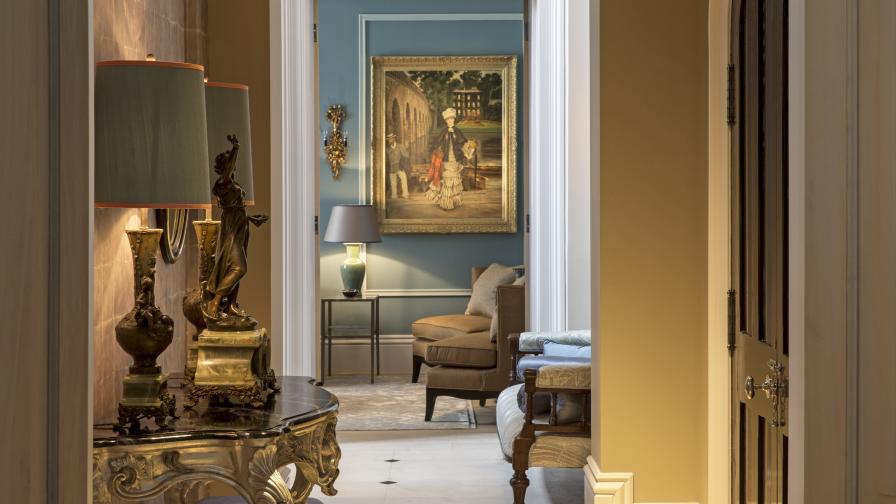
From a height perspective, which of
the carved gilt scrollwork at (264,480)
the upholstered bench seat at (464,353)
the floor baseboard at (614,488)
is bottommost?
the floor baseboard at (614,488)

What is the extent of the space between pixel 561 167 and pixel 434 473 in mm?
1986

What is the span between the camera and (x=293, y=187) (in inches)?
192

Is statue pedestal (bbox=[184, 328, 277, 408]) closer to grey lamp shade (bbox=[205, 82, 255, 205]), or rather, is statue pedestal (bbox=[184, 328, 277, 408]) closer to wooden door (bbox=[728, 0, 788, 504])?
grey lamp shade (bbox=[205, 82, 255, 205])

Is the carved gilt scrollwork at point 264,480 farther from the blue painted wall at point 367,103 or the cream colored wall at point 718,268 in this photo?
the blue painted wall at point 367,103

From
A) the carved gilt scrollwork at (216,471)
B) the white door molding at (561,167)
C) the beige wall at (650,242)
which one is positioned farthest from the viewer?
the white door molding at (561,167)

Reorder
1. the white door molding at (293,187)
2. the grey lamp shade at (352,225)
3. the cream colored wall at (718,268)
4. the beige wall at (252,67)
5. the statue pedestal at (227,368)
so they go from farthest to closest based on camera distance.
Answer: the grey lamp shade at (352,225)
the white door molding at (293,187)
the beige wall at (252,67)
the cream colored wall at (718,268)
the statue pedestal at (227,368)

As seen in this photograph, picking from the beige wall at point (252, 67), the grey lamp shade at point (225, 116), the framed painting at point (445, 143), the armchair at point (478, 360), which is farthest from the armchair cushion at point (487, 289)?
the grey lamp shade at point (225, 116)

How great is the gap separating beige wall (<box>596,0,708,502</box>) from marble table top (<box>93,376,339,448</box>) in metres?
1.30

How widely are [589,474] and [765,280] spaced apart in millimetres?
1282

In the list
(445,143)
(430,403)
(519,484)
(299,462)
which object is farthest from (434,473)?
(445,143)

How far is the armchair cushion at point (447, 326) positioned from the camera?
26.5 feet

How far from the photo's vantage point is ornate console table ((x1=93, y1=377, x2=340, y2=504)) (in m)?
2.43

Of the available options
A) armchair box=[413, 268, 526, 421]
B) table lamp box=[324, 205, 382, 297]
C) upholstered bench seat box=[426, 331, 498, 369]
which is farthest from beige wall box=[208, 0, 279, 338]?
table lamp box=[324, 205, 382, 297]

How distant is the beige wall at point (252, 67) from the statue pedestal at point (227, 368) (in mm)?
1368
